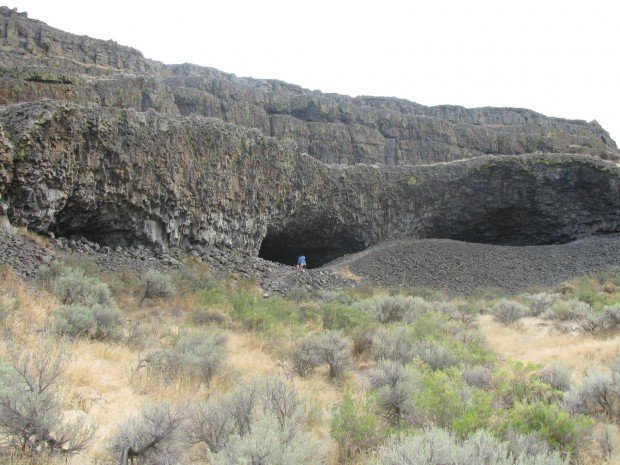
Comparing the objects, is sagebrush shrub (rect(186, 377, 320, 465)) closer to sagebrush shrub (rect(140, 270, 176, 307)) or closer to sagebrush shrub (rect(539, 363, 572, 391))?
sagebrush shrub (rect(539, 363, 572, 391))

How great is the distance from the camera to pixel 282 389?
4785 millimetres

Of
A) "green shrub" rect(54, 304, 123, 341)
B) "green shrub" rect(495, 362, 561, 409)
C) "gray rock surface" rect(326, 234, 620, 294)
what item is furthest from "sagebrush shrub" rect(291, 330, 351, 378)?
"gray rock surface" rect(326, 234, 620, 294)

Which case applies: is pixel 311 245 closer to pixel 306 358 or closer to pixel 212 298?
pixel 212 298

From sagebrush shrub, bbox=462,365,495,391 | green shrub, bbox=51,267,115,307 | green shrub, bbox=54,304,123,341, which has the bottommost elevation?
green shrub, bbox=51,267,115,307

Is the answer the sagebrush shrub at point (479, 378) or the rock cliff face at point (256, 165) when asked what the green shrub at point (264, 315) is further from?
the rock cliff face at point (256, 165)

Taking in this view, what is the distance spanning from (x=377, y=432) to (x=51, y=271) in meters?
9.96

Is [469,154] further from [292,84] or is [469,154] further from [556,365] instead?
[556,365]

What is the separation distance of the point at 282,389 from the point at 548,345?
Answer: 7163 millimetres

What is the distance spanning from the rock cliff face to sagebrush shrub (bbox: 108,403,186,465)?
1312 centimetres

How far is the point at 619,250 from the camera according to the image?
90.3 feet

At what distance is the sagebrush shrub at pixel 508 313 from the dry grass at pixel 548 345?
23 cm

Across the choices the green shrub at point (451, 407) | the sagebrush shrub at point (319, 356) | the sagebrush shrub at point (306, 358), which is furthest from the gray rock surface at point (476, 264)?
the green shrub at point (451, 407)

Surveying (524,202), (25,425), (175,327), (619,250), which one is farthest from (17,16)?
(619,250)

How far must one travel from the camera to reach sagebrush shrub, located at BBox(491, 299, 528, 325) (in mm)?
13364
